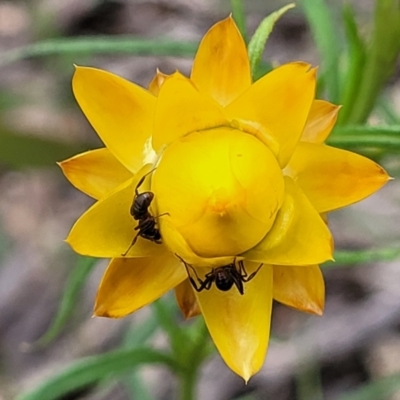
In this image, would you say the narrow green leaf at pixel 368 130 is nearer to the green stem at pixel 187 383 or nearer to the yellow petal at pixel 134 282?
the yellow petal at pixel 134 282

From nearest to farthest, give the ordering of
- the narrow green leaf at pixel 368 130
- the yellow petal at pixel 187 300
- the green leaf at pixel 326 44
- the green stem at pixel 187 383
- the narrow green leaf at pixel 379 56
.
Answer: the yellow petal at pixel 187 300 → the narrow green leaf at pixel 368 130 → the narrow green leaf at pixel 379 56 → the green leaf at pixel 326 44 → the green stem at pixel 187 383

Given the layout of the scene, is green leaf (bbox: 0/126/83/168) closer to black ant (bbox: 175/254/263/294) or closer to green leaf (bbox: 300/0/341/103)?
green leaf (bbox: 300/0/341/103)

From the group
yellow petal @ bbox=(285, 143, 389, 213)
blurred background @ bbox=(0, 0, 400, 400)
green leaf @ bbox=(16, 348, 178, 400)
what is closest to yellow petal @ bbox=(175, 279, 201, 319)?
yellow petal @ bbox=(285, 143, 389, 213)

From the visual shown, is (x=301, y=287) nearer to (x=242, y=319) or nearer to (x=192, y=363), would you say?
(x=242, y=319)

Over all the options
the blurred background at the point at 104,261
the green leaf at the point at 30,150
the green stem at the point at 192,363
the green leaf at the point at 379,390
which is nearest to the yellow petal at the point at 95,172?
the green stem at the point at 192,363

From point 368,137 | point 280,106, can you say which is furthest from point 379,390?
point 280,106

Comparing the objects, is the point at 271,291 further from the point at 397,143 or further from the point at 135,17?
the point at 135,17
